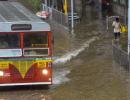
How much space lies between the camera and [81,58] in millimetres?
30297

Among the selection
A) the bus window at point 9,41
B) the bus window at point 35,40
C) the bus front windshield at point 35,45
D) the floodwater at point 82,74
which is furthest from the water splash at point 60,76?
the bus window at point 9,41

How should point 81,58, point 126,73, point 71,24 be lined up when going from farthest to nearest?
point 71,24 → point 81,58 → point 126,73

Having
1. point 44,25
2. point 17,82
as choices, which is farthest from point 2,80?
point 44,25

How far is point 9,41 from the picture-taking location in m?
20.7

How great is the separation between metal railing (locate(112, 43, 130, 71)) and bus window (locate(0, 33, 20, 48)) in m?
5.99

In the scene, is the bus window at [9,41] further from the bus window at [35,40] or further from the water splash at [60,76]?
the water splash at [60,76]

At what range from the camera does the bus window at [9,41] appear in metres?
20.6

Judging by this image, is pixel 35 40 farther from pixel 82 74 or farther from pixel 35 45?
pixel 82 74

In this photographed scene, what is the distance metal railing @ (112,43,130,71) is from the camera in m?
25.1

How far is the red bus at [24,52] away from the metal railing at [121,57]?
5120mm

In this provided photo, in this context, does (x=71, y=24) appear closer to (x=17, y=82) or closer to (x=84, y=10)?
(x=84, y=10)

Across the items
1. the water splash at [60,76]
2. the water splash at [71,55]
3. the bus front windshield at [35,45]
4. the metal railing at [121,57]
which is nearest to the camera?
the bus front windshield at [35,45]

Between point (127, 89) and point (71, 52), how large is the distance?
12.0 metres

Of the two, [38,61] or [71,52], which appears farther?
[71,52]
